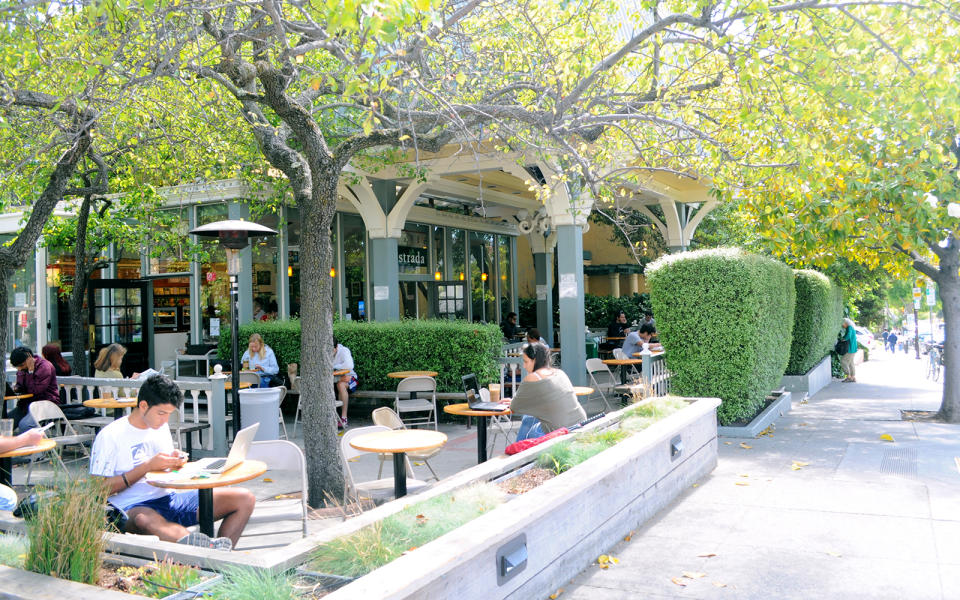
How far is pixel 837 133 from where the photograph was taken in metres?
8.63

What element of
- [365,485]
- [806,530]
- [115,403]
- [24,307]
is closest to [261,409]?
[115,403]

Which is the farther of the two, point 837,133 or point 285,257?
point 285,257

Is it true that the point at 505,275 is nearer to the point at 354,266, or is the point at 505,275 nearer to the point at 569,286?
the point at 354,266

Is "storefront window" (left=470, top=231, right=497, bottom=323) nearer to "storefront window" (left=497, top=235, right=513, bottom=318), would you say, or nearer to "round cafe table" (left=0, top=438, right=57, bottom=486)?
"storefront window" (left=497, top=235, right=513, bottom=318)

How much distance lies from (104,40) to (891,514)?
735 centimetres

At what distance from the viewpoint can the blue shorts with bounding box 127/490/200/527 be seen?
435 cm

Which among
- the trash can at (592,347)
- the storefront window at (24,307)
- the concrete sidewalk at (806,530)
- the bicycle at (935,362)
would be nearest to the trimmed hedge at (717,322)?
the concrete sidewalk at (806,530)

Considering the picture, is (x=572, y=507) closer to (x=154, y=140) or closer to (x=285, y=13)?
(x=285, y=13)

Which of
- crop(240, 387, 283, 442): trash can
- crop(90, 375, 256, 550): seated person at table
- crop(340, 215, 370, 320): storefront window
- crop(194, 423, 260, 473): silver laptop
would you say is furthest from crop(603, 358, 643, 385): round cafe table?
crop(90, 375, 256, 550): seated person at table

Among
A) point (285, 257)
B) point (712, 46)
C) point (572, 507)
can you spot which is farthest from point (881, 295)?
point (572, 507)

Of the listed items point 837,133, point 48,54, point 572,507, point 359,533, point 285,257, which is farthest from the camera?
point 285,257

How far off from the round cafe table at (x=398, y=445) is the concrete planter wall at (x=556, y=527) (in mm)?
1080

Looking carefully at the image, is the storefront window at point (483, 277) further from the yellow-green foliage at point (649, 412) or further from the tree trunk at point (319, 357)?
the tree trunk at point (319, 357)

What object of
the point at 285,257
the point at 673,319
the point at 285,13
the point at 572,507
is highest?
the point at 285,13
